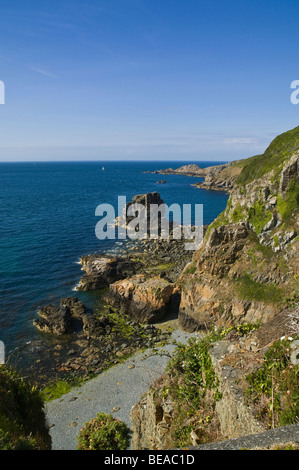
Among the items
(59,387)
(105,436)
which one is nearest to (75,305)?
(59,387)

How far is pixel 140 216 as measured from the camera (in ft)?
227

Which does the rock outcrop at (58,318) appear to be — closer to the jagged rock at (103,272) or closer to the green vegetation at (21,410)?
the jagged rock at (103,272)

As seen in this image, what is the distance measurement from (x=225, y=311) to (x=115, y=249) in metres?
30.8

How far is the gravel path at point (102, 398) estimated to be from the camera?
19.4 meters

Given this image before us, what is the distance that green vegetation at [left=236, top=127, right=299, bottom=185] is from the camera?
90.6 ft

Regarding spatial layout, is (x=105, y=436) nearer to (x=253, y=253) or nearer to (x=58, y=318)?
(x=58, y=318)

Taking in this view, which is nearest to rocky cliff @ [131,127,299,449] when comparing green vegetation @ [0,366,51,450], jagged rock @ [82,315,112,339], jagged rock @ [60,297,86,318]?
green vegetation @ [0,366,51,450]

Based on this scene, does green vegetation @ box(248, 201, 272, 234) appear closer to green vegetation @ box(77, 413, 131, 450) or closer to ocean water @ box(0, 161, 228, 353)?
green vegetation @ box(77, 413, 131, 450)

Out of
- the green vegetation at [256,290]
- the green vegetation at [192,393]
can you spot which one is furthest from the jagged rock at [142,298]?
the green vegetation at [192,393]

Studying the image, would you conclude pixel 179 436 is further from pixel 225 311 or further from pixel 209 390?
pixel 225 311

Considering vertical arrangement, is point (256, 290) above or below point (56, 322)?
above

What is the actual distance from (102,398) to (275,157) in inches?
1059

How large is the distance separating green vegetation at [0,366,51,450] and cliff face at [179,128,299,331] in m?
15.8

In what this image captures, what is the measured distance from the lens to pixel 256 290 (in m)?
25.2
